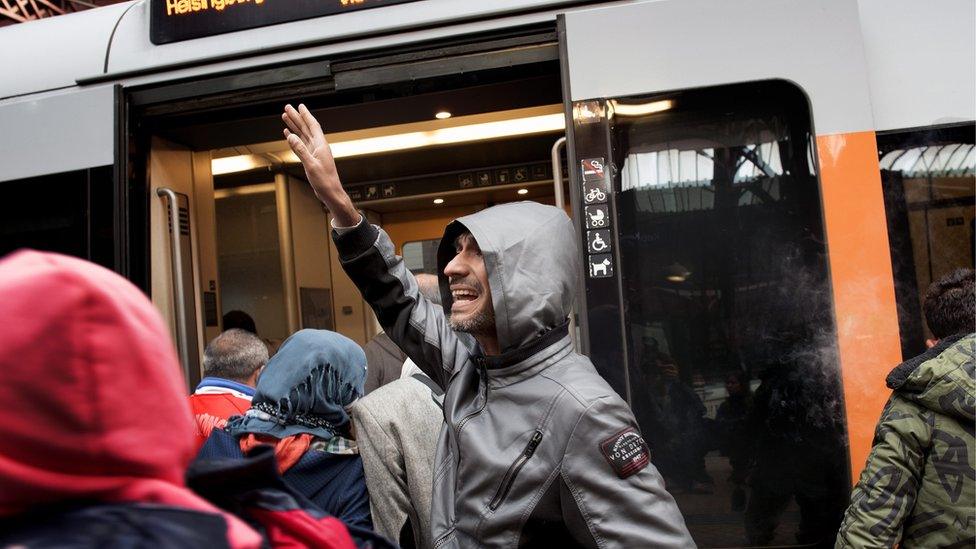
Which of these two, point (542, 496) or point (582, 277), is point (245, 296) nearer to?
point (582, 277)

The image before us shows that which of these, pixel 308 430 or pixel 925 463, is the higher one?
pixel 308 430

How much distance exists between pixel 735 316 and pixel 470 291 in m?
1.23

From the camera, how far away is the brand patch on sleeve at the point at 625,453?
158cm

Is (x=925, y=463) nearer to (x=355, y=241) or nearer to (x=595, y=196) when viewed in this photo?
(x=595, y=196)

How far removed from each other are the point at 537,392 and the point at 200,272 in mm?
2931

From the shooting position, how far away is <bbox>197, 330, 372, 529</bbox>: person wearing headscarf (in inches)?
83.3

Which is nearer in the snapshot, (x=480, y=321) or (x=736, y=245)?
(x=480, y=321)

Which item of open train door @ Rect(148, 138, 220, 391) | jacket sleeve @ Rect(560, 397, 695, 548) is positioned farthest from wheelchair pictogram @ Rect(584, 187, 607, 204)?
open train door @ Rect(148, 138, 220, 391)

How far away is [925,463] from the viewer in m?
2.03

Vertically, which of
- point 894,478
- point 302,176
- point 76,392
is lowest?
point 894,478

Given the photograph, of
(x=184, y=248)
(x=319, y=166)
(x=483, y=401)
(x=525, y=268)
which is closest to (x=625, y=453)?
(x=483, y=401)

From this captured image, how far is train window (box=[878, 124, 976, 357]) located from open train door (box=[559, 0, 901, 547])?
0.07m

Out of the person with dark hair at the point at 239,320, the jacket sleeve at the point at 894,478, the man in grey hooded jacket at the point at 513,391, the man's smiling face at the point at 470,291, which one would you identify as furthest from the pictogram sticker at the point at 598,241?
the person with dark hair at the point at 239,320

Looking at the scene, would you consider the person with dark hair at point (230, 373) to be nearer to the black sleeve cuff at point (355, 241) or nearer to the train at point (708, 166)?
the train at point (708, 166)
